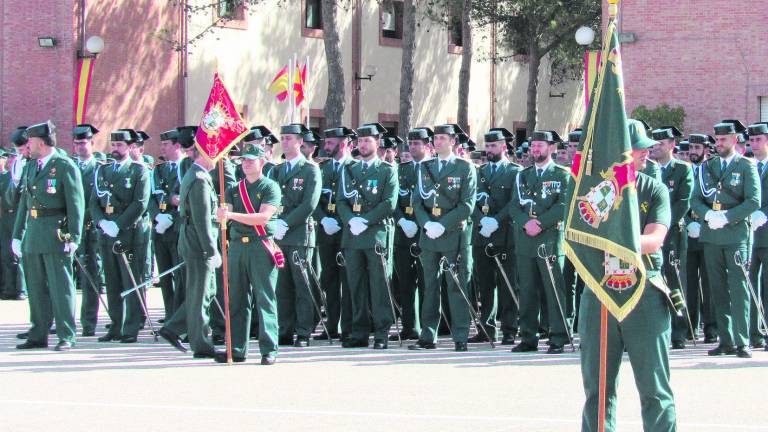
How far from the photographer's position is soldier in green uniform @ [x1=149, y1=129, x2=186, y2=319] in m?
15.0

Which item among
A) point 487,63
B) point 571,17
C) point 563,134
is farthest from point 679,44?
point 563,134

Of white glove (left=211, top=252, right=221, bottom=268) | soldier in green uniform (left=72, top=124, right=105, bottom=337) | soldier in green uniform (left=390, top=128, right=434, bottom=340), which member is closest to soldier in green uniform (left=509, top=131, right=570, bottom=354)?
soldier in green uniform (left=390, top=128, right=434, bottom=340)

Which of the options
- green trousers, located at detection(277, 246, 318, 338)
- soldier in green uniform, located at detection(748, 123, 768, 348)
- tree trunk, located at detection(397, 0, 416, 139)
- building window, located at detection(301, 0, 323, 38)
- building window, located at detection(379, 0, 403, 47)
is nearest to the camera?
soldier in green uniform, located at detection(748, 123, 768, 348)

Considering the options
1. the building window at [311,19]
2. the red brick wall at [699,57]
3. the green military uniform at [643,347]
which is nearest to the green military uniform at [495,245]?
the green military uniform at [643,347]

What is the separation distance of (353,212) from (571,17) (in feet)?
79.3

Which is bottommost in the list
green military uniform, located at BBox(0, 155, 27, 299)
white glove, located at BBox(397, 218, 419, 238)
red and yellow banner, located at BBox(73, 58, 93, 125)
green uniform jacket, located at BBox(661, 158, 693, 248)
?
green military uniform, located at BBox(0, 155, 27, 299)

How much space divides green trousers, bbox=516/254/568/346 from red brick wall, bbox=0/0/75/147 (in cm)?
1697

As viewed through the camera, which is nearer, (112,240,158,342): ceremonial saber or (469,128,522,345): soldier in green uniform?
(112,240,158,342): ceremonial saber

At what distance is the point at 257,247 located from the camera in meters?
12.4

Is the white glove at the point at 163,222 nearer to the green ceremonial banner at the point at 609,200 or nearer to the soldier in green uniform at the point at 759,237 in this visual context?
the soldier in green uniform at the point at 759,237

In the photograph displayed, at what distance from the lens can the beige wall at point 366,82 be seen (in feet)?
104

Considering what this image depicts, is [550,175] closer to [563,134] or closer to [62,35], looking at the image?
[62,35]

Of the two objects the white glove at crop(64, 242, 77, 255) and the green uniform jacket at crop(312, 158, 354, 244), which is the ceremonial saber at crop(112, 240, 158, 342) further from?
the green uniform jacket at crop(312, 158, 354, 244)

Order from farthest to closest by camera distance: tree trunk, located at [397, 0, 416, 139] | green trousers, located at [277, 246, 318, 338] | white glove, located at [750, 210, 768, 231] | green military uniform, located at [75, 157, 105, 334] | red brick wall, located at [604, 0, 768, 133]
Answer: tree trunk, located at [397, 0, 416, 139], red brick wall, located at [604, 0, 768, 133], green military uniform, located at [75, 157, 105, 334], green trousers, located at [277, 246, 318, 338], white glove, located at [750, 210, 768, 231]
